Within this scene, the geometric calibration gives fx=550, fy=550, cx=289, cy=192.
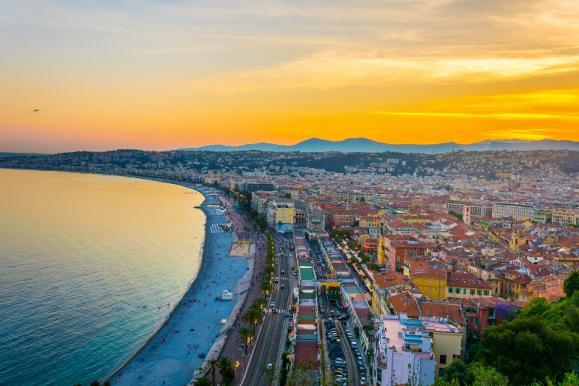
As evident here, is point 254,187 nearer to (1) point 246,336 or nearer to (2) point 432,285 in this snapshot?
(2) point 432,285

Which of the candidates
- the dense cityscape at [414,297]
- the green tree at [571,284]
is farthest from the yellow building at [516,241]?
the green tree at [571,284]

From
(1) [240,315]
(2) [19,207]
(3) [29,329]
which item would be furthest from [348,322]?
(2) [19,207]

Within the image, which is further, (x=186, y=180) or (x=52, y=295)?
(x=186, y=180)

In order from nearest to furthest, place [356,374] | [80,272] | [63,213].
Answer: [356,374] < [80,272] < [63,213]

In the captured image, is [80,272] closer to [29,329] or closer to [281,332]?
[29,329]

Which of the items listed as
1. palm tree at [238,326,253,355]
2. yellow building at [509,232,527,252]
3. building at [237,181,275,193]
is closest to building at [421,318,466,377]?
palm tree at [238,326,253,355]

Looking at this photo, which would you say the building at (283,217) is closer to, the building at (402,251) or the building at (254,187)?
the building at (402,251)

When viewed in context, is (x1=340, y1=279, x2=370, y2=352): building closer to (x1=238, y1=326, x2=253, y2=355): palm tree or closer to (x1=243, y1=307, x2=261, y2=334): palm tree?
(x1=243, y1=307, x2=261, y2=334): palm tree
